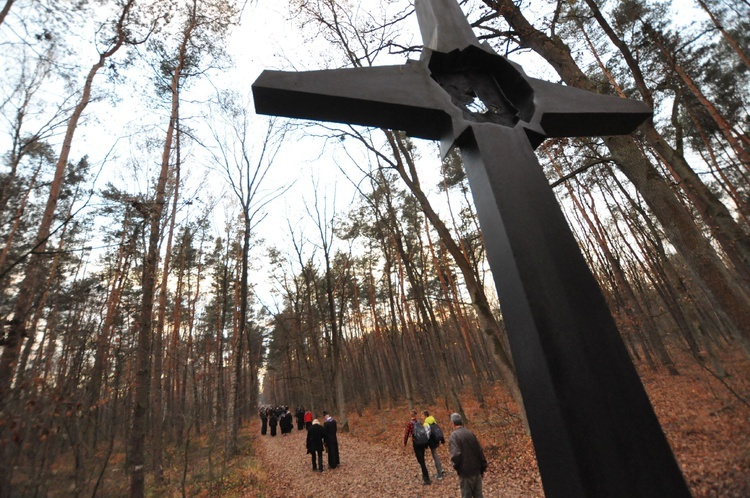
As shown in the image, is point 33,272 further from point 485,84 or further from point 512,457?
point 512,457

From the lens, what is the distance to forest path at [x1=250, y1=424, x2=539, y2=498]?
6.95 metres

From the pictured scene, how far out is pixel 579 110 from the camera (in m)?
1.60

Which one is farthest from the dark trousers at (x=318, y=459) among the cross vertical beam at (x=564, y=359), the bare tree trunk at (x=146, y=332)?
the cross vertical beam at (x=564, y=359)

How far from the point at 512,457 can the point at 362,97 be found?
9.30 meters

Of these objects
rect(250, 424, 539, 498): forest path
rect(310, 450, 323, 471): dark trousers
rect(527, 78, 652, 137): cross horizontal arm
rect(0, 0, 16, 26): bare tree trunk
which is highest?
rect(0, 0, 16, 26): bare tree trunk

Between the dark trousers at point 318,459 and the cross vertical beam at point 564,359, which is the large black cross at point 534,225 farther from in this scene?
the dark trousers at point 318,459

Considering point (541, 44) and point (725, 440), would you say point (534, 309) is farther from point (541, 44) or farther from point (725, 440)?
point (725, 440)

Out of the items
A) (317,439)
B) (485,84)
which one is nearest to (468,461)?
(485,84)

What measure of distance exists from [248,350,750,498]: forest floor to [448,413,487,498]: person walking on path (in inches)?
62.5

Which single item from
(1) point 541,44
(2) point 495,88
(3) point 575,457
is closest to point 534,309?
(3) point 575,457

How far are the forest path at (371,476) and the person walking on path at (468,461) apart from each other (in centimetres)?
156

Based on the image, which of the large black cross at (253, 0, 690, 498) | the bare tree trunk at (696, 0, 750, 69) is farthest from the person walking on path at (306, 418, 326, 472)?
the bare tree trunk at (696, 0, 750, 69)

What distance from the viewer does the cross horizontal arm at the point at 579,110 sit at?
1572 mm

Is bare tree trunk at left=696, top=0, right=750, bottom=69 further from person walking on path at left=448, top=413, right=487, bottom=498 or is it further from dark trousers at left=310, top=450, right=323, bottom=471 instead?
dark trousers at left=310, top=450, right=323, bottom=471
